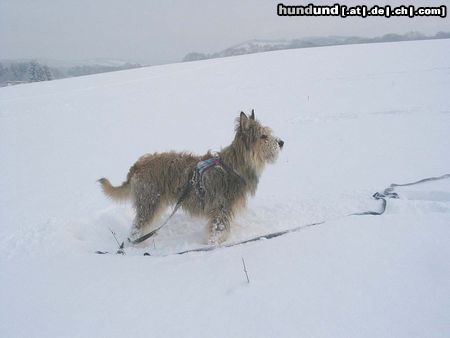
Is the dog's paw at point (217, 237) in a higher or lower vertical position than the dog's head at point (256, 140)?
lower

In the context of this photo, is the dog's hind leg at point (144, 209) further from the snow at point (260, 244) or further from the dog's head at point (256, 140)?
the dog's head at point (256, 140)

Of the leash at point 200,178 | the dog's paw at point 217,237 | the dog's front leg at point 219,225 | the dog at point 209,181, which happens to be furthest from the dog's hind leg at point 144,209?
the dog's paw at point 217,237

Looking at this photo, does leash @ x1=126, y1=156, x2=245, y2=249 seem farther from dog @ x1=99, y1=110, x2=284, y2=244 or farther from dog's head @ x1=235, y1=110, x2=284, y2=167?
dog's head @ x1=235, y1=110, x2=284, y2=167

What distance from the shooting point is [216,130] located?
11.0 m

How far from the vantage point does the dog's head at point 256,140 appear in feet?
14.7

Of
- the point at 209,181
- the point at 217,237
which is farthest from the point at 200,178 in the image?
the point at 217,237

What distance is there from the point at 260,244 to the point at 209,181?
135cm

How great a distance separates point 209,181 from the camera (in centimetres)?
458

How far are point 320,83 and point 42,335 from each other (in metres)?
19.2

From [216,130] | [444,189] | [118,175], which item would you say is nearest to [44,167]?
[118,175]

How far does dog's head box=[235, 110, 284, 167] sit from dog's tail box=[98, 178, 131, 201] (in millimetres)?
1852

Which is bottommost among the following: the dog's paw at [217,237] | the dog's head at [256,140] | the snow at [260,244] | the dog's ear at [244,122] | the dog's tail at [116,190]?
the dog's paw at [217,237]

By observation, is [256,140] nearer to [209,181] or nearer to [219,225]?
[209,181]

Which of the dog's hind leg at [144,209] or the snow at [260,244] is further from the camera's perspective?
the dog's hind leg at [144,209]
